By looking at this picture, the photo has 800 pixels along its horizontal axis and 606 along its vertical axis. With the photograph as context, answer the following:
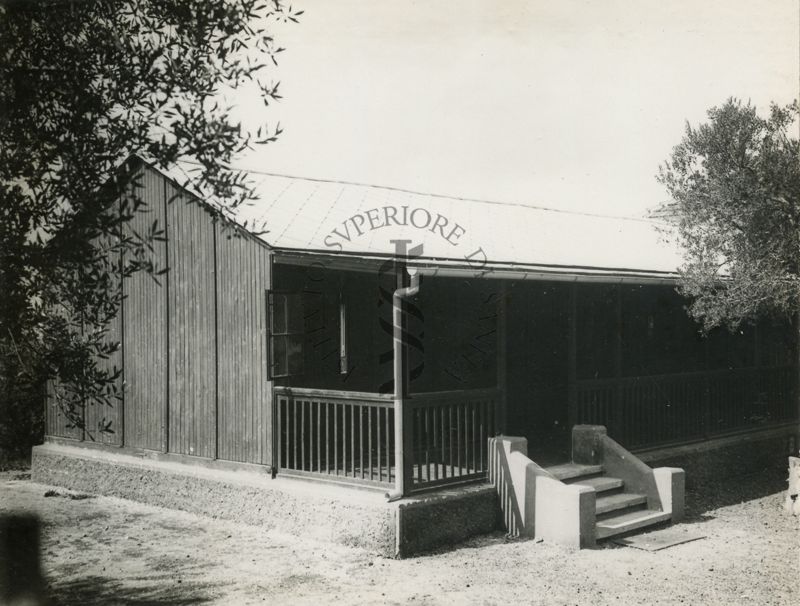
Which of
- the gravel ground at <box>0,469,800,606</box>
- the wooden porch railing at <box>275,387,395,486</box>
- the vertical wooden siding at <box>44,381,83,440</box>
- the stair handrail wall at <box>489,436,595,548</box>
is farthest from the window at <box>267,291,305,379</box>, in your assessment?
the vertical wooden siding at <box>44,381,83,440</box>

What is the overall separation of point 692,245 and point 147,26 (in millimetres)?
8259

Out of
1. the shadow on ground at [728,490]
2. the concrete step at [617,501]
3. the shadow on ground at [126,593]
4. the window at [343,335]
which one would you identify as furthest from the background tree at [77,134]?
the shadow on ground at [728,490]

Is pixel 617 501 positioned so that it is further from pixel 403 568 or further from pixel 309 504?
pixel 309 504

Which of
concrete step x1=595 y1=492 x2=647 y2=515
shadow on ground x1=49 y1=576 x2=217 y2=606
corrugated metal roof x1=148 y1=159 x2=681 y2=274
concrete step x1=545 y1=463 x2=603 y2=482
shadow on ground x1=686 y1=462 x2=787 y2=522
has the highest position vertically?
corrugated metal roof x1=148 y1=159 x2=681 y2=274

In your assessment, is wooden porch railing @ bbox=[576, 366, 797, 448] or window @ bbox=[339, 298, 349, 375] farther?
wooden porch railing @ bbox=[576, 366, 797, 448]

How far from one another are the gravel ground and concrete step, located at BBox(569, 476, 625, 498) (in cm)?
102

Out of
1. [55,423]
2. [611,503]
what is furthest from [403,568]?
[55,423]

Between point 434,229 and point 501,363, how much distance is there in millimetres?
3094

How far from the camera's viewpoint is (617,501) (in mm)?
9875

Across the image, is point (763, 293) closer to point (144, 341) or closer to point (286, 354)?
point (286, 354)

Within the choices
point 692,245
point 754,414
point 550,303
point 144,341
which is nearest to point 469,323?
point 550,303

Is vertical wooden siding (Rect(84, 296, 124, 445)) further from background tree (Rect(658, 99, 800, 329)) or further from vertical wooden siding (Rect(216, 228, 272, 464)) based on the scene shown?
background tree (Rect(658, 99, 800, 329))

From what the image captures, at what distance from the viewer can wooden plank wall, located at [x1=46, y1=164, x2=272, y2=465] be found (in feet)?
34.0

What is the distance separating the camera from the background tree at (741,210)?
1012 centimetres
